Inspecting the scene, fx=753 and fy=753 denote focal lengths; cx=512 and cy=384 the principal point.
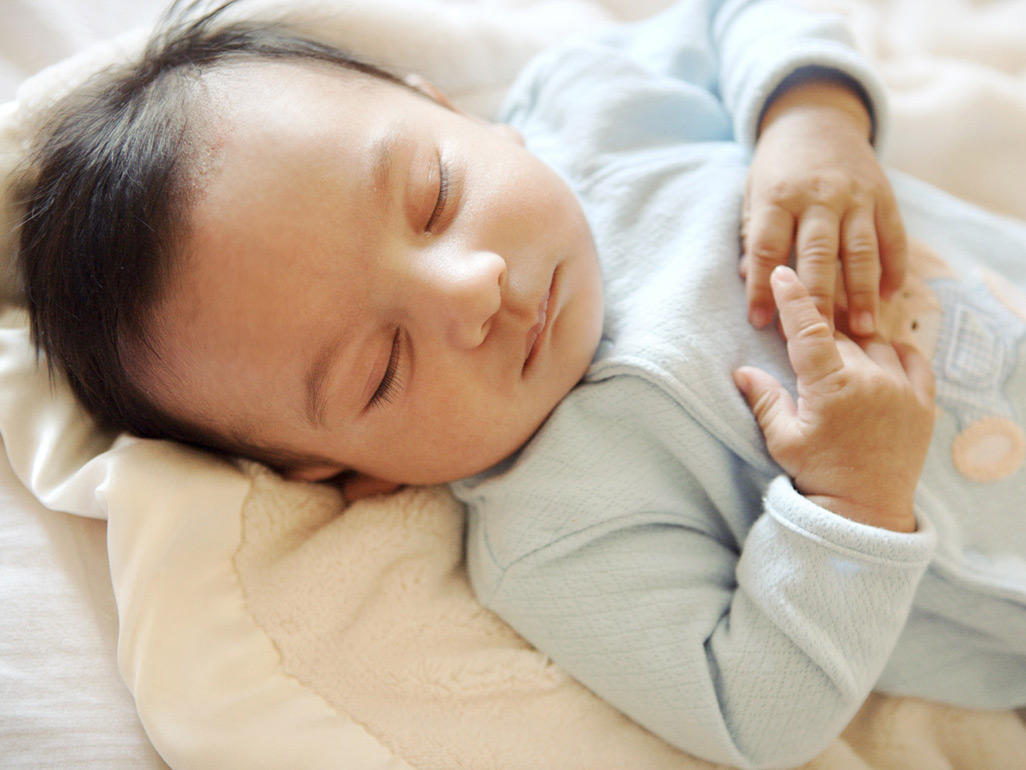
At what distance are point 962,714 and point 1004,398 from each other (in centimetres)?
42

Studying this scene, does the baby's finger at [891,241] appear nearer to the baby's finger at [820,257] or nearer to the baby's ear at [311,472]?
the baby's finger at [820,257]

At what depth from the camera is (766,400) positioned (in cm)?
89

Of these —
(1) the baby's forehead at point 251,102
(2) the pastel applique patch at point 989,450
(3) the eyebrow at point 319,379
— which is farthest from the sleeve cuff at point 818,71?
(3) the eyebrow at point 319,379

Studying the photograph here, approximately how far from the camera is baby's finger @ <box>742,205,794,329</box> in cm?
95

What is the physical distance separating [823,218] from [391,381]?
1.90 ft

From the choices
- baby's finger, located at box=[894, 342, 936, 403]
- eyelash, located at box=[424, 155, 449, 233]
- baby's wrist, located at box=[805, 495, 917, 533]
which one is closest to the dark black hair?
eyelash, located at box=[424, 155, 449, 233]

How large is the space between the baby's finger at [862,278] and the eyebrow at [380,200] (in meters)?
0.57

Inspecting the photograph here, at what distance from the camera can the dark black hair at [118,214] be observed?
79cm

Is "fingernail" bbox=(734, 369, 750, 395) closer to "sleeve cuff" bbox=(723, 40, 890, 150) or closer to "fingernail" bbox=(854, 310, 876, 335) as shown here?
"fingernail" bbox=(854, 310, 876, 335)

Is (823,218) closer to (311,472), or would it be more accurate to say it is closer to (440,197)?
(440,197)

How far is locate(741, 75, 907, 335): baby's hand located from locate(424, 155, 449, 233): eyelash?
0.40m

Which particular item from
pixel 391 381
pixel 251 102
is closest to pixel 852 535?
pixel 391 381

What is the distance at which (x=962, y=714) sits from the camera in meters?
1.00

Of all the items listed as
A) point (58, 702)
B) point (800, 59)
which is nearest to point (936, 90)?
point (800, 59)
